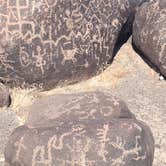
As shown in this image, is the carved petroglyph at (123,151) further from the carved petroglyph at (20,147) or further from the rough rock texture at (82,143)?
the carved petroglyph at (20,147)

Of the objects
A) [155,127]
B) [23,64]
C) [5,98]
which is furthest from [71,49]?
[155,127]

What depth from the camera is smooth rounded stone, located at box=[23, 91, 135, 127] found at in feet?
16.9

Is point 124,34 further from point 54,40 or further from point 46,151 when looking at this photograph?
point 46,151

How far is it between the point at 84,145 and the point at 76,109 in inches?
27.8

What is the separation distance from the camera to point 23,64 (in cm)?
596

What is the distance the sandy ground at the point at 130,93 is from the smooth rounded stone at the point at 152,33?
14cm

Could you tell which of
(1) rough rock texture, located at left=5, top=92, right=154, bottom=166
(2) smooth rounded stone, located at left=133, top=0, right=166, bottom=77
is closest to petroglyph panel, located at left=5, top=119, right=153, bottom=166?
(1) rough rock texture, located at left=5, top=92, right=154, bottom=166

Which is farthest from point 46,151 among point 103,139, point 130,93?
point 130,93

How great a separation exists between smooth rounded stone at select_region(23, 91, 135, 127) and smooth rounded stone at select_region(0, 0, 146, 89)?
0.55 metres

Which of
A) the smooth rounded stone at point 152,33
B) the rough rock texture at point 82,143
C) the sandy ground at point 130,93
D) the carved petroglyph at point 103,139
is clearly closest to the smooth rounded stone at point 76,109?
the rough rock texture at point 82,143

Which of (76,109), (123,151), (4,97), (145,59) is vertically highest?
(123,151)

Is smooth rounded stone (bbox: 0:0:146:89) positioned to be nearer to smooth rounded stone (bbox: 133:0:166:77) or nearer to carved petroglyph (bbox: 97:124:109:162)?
smooth rounded stone (bbox: 133:0:166:77)

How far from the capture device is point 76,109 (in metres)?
5.25

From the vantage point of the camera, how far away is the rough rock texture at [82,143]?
457 cm
